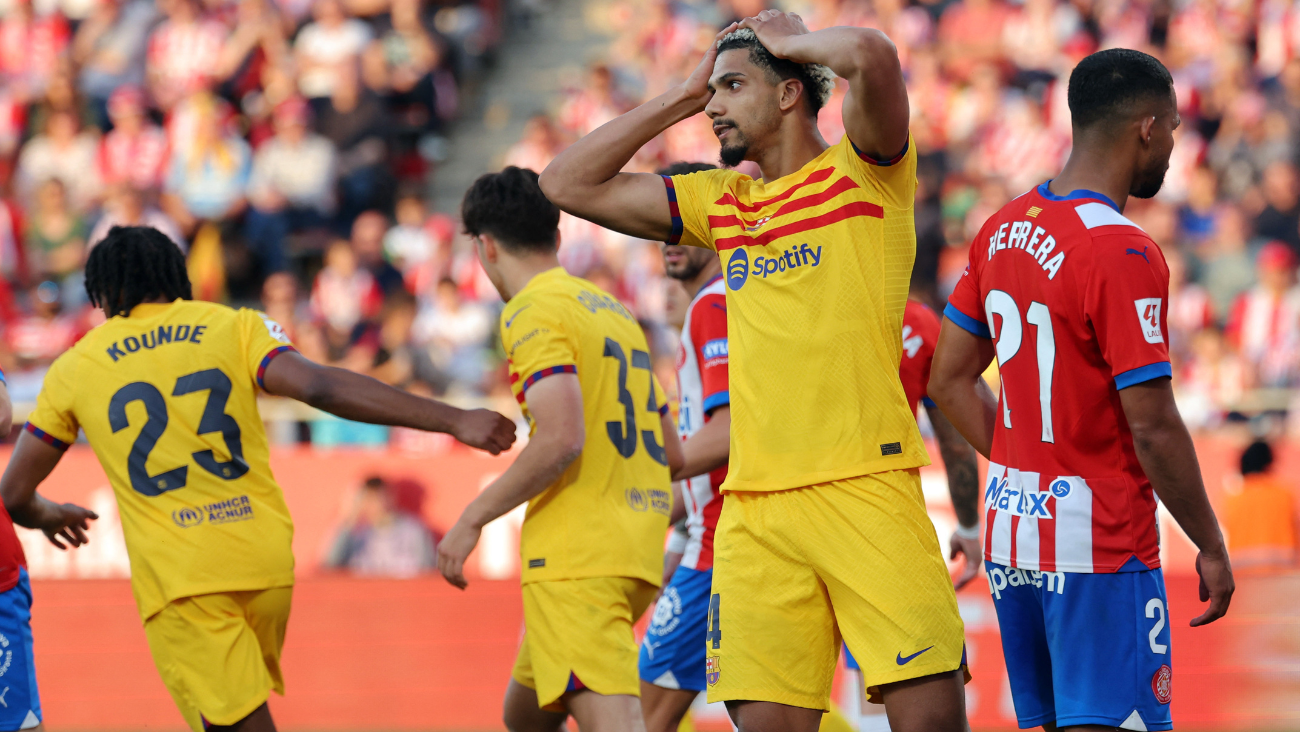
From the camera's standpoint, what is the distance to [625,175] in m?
4.32

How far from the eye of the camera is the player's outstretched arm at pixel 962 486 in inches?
211

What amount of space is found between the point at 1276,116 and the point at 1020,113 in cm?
252

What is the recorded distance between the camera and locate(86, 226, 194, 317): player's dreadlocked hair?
16.5 feet

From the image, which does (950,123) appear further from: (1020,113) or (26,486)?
(26,486)

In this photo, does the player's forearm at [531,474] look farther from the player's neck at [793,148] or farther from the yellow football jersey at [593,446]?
the player's neck at [793,148]

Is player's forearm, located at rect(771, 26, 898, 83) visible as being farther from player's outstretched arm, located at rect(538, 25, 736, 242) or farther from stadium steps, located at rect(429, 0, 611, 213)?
stadium steps, located at rect(429, 0, 611, 213)

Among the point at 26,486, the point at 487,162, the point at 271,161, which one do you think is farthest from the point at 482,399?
the point at 26,486

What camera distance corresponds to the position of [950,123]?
49.0ft

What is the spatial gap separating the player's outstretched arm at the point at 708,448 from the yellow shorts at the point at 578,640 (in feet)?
1.95

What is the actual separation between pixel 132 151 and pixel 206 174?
1.03 metres

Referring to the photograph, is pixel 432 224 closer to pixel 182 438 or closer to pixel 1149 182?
pixel 182 438

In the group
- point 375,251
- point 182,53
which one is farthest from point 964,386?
point 182,53

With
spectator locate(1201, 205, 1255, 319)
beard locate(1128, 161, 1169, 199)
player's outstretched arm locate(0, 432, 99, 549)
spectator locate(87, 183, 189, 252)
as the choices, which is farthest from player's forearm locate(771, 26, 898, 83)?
spectator locate(87, 183, 189, 252)

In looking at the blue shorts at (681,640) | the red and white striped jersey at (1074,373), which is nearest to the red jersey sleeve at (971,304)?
the red and white striped jersey at (1074,373)
